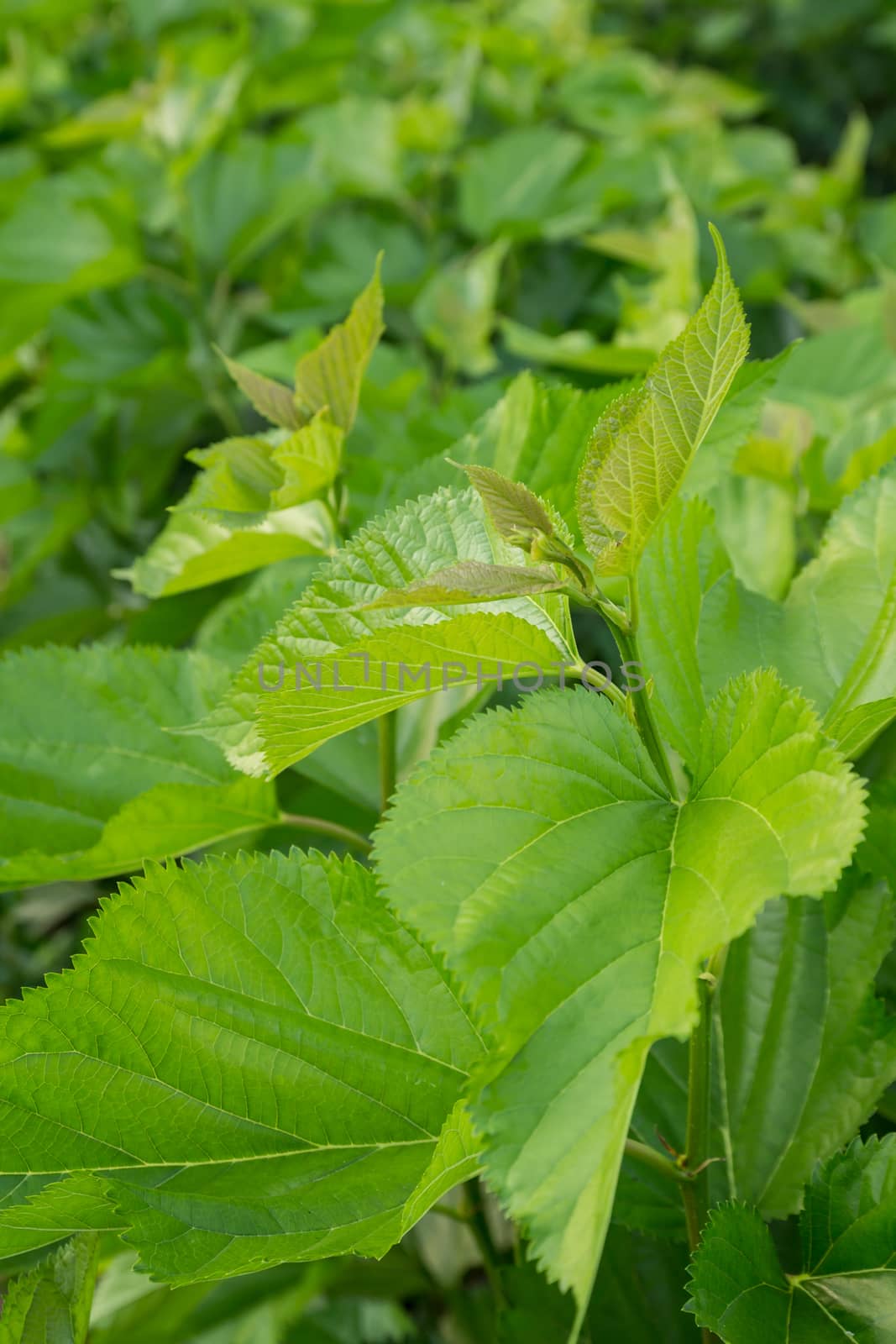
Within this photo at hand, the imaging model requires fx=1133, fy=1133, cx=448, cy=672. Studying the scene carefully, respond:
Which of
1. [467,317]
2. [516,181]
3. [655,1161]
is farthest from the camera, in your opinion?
[516,181]

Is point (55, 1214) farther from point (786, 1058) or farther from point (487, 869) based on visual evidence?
point (786, 1058)

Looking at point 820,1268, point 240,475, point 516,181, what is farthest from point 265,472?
point 516,181

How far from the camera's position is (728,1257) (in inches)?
19.0

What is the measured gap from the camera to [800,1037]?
59cm

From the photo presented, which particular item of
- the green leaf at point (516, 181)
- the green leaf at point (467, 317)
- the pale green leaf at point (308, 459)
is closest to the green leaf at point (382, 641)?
the pale green leaf at point (308, 459)

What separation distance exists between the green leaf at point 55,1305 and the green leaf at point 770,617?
1.17 ft

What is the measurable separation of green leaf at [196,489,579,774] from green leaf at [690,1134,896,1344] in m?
0.26

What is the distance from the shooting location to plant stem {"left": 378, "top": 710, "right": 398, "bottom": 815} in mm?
644

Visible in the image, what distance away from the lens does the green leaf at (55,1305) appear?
0.51 m

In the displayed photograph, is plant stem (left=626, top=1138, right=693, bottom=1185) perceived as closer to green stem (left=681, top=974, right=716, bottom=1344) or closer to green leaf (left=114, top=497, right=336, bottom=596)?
green stem (left=681, top=974, right=716, bottom=1344)

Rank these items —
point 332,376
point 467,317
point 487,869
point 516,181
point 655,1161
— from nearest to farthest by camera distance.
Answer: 1. point 487,869
2. point 655,1161
3. point 332,376
4. point 467,317
5. point 516,181

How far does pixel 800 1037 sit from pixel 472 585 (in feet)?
1.07

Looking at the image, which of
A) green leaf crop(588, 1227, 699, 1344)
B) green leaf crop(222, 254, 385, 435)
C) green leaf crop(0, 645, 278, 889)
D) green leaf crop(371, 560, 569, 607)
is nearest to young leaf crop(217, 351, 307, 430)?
green leaf crop(222, 254, 385, 435)

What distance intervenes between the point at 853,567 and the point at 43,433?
1.11 m
